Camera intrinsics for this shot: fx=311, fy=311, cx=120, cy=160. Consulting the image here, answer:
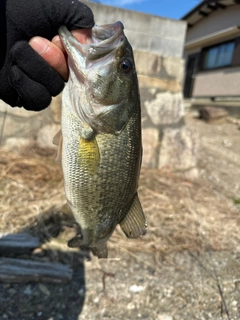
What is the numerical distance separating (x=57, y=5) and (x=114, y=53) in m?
0.30

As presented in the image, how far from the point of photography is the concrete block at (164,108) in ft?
15.0

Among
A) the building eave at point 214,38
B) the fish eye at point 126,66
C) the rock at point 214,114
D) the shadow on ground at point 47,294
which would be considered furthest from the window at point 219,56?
the fish eye at point 126,66

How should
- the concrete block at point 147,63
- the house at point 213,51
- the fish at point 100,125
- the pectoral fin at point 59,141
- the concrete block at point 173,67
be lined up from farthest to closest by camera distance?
1. the house at point 213,51
2. the concrete block at point 173,67
3. the concrete block at point 147,63
4. the pectoral fin at point 59,141
5. the fish at point 100,125

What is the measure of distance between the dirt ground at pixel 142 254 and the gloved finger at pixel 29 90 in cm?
162

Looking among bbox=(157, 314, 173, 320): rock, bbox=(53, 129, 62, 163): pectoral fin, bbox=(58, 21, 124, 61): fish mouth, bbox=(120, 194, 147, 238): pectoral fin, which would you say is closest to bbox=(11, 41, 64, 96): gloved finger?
bbox=(58, 21, 124, 61): fish mouth

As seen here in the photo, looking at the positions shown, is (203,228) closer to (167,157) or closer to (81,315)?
(167,157)

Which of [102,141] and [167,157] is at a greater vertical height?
[102,141]

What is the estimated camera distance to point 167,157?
15.4 ft

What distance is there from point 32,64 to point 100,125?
0.39 m

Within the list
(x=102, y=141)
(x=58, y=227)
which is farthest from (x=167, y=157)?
(x=102, y=141)

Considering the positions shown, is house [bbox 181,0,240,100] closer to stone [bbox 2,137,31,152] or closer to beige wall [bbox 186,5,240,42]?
beige wall [bbox 186,5,240,42]

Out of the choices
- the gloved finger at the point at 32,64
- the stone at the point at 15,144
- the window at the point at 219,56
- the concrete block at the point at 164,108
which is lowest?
the stone at the point at 15,144

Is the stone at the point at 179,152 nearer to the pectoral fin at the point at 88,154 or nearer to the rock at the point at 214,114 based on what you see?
the pectoral fin at the point at 88,154

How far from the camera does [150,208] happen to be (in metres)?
3.70
